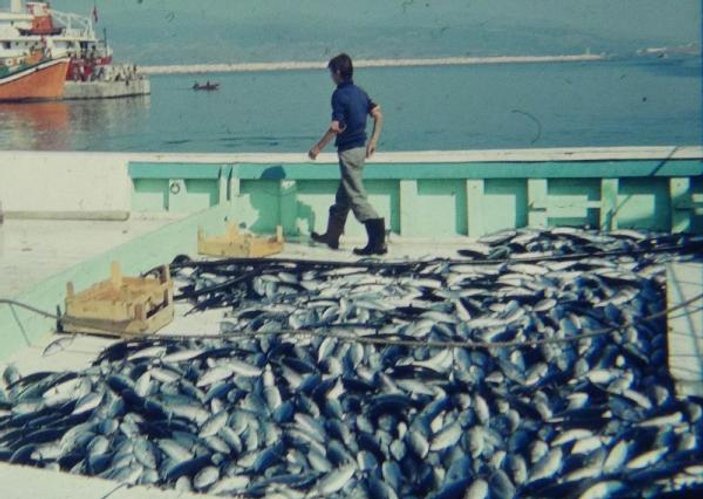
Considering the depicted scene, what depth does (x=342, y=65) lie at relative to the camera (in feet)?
25.6

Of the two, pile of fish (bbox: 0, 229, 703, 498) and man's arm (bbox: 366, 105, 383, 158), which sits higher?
man's arm (bbox: 366, 105, 383, 158)

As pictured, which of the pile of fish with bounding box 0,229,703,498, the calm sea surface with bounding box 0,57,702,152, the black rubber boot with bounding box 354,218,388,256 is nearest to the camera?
the pile of fish with bounding box 0,229,703,498

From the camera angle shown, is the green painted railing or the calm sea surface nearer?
the green painted railing

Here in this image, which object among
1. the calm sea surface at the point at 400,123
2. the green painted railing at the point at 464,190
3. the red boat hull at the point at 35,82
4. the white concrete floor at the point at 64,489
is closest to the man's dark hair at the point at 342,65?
the green painted railing at the point at 464,190

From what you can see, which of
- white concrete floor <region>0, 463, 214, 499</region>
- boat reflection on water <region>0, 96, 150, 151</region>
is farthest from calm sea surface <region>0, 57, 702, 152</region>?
white concrete floor <region>0, 463, 214, 499</region>

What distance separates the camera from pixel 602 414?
4.49m

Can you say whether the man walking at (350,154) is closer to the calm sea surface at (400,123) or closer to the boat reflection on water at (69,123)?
the calm sea surface at (400,123)

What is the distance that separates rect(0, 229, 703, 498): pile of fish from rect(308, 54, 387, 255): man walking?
52.8 inches

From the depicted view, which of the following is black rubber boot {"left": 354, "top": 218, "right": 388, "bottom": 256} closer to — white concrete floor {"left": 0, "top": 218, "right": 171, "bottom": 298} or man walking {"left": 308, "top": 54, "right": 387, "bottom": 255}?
man walking {"left": 308, "top": 54, "right": 387, "bottom": 255}

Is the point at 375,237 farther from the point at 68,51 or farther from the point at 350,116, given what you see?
the point at 68,51

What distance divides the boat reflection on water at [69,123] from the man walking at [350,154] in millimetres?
41872

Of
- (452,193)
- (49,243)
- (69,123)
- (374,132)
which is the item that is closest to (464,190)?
(452,193)

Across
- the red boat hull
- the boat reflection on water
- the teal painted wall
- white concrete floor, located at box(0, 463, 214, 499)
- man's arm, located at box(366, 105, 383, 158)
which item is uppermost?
the red boat hull

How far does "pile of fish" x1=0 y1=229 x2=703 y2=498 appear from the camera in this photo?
4051 millimetres
